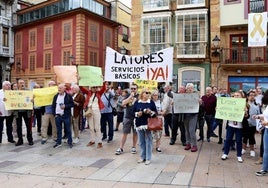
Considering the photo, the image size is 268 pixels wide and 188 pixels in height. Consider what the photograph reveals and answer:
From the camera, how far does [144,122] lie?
7199 millimetres

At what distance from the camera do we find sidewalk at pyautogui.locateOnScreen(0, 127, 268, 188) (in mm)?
5781

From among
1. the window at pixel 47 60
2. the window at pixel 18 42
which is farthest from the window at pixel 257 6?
the window at pixel 18 42

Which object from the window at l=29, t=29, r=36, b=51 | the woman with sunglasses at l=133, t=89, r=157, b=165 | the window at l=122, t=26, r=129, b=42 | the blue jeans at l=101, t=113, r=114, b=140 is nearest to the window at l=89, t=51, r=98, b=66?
the window at l=29, t=29, r=36, b=51

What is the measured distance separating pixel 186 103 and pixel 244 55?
598 inches

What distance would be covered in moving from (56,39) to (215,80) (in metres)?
16.4

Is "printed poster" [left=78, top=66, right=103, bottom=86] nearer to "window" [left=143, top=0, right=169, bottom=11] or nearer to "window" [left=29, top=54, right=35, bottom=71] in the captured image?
"window" [left=143, top=0, right=169, bottom=11]

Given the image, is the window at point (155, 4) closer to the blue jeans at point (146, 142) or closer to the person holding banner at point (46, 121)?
the person holding banner at point (46, 121)

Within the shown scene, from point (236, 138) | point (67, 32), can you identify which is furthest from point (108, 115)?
point (67, 32)

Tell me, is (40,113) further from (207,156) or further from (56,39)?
(56,39)

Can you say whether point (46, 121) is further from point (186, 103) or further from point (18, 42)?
point (18, 42)

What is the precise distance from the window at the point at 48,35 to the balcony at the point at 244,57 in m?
17.5

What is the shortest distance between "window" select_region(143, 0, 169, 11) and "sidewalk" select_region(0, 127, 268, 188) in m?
16.9

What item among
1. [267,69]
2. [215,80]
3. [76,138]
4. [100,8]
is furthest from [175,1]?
[76,138]

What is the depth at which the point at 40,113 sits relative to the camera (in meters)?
11.0
